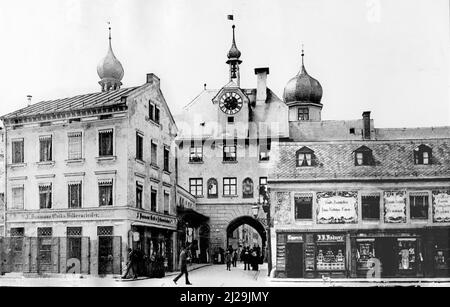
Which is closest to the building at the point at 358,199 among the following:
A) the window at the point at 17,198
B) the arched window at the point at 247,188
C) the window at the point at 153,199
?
the arched window at the point at 247,188

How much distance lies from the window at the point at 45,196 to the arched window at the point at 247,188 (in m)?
4.80

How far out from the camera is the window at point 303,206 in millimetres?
15789

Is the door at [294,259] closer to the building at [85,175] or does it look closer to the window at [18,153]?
the building at [85,175]

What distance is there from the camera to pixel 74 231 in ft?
48.2

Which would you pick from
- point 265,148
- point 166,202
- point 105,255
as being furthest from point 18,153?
point 265,148

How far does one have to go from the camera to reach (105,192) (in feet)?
50.0

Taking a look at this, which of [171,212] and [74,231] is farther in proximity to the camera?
[171,212]

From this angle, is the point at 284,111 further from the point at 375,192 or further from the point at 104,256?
the point at 104,256

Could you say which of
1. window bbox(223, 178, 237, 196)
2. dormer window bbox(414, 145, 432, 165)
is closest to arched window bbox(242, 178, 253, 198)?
window bbox(223, 178, 237, 196)

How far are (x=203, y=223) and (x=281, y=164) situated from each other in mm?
2741
